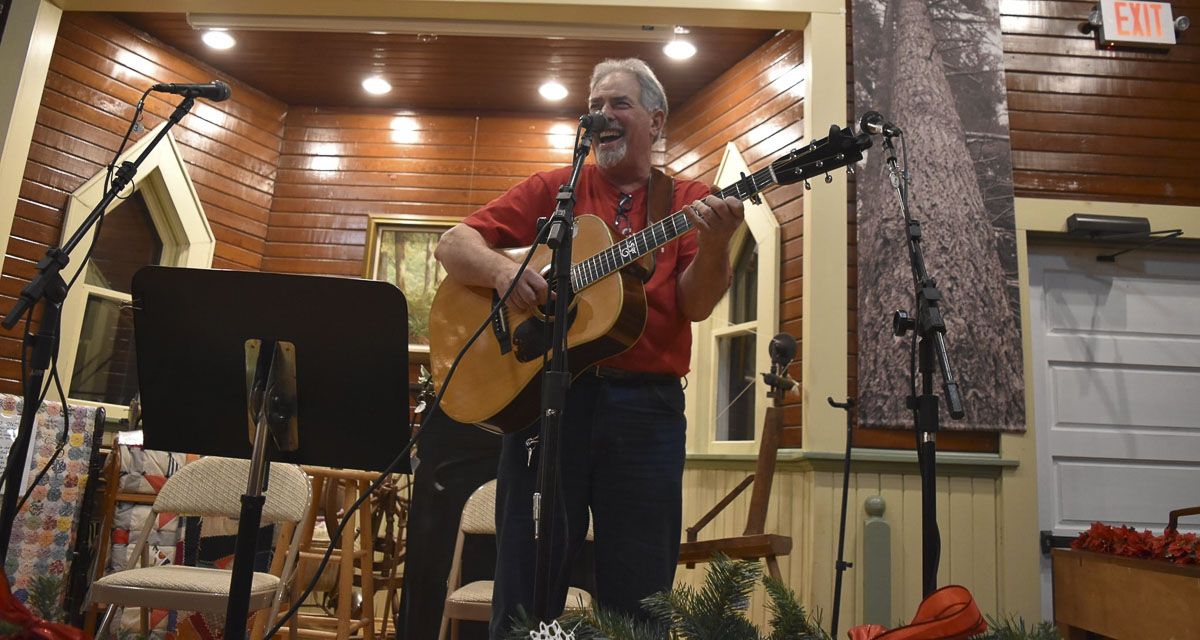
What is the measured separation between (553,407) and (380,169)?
5186 mm

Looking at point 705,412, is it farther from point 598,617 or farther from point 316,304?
point 598,617

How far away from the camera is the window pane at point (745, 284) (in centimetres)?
499

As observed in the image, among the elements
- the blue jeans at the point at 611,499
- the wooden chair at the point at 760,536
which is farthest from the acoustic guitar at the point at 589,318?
the wooden chair at the point at 760,536

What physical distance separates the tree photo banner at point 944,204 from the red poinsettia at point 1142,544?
0.58 meters

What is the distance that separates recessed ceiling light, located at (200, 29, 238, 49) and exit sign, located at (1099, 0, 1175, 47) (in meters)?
5.24

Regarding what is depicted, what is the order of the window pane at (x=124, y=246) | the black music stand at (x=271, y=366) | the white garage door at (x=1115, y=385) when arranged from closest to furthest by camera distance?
the black music stand at (x=271, y=366) < the white garage door at (x=1115, y=385) < the window pane at (x=124, y=246)

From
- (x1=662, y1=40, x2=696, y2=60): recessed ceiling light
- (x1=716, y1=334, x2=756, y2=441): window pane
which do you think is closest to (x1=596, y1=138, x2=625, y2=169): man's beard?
(x1=716, y1=334, x2=756, y2=441): window pane

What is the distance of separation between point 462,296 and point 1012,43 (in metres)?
3.58

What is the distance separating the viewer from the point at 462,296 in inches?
92.8

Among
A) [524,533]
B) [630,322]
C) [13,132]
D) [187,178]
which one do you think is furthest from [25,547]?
[630,322]

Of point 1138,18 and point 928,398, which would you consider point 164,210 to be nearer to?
point 928,398

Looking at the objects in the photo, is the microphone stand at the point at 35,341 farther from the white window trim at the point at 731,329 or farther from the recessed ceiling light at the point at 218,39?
the recessed ceiling light at the point at 218,39

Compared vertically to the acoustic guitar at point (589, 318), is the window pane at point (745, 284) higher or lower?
higher

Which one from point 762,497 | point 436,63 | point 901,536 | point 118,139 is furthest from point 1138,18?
point 118,139
